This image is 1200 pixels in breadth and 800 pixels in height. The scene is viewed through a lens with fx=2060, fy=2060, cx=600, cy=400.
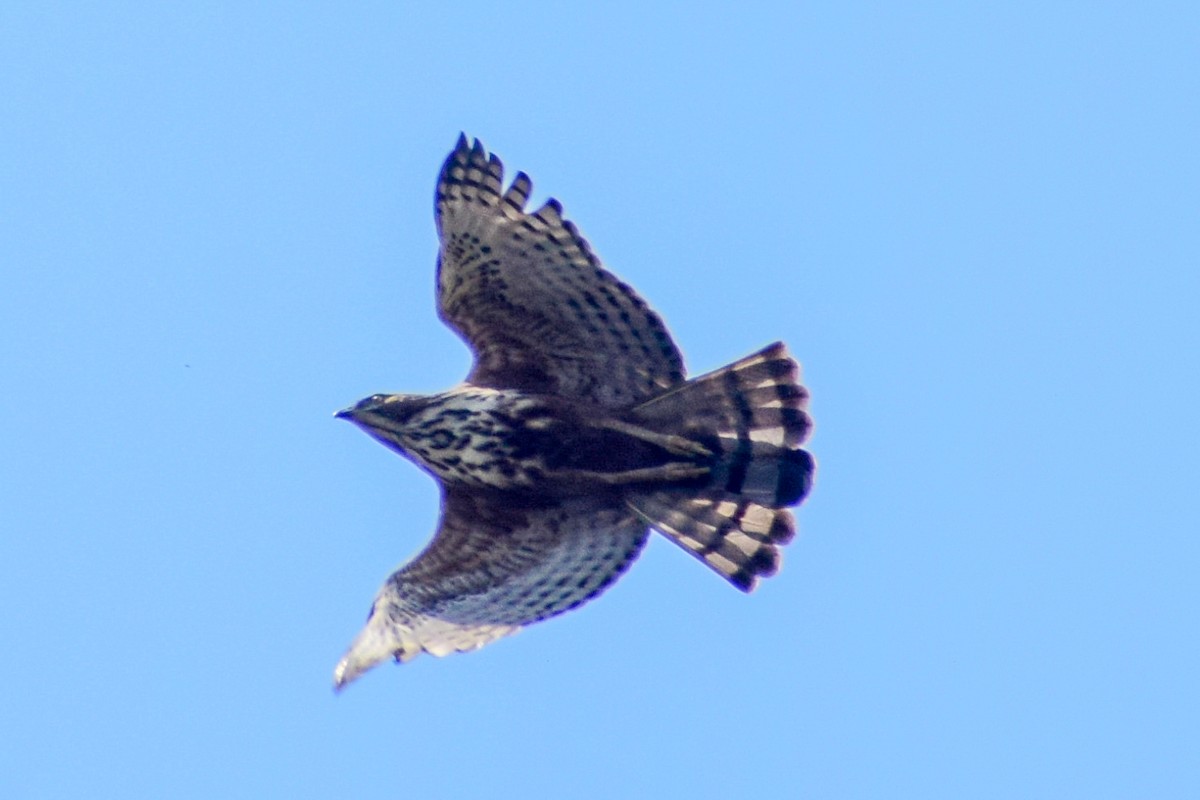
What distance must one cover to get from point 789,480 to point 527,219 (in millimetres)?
2143

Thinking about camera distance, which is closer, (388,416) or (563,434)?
(563,434)

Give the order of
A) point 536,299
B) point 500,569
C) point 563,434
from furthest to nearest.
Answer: point 500,569
point 536,299
point 563,434

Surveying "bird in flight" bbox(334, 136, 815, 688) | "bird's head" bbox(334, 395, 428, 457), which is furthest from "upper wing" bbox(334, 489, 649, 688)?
"bird's head" bbox(334, 395, 428, 457)

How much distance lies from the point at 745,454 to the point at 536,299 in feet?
5.01

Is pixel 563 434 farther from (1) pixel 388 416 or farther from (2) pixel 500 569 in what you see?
(1) pixel 388 416

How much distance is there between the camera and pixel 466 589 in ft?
40.3

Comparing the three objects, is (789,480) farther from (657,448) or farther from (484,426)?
(484,426)

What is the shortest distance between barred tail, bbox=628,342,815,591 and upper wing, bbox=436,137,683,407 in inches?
9.8

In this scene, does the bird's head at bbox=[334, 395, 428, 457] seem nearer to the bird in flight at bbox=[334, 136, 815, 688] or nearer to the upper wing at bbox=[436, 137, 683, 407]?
the bird in flight at bbox=[334, 136, 815, 688]

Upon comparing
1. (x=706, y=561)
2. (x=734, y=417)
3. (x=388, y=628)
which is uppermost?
(x=734, y=417)

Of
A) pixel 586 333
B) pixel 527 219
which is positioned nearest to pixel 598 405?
pixel 586 333

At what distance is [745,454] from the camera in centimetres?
1198

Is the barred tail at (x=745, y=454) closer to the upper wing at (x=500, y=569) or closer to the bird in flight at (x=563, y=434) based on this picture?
the bird in flight at (x=563, y=434)

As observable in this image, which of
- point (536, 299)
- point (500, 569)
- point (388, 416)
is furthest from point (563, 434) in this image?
point (388, 416)
